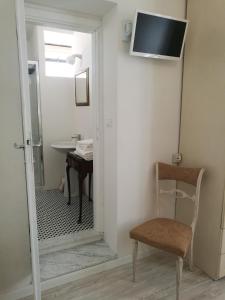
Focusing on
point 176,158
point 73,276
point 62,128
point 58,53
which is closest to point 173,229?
point 176,158

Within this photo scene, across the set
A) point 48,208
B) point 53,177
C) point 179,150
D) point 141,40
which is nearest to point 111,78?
point 141,40

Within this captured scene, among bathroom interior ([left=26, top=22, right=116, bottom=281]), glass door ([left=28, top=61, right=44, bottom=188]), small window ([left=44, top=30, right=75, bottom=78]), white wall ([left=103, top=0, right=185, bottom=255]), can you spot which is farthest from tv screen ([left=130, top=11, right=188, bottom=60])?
glass door ([left=28, top=61, right=44, bottom=188])

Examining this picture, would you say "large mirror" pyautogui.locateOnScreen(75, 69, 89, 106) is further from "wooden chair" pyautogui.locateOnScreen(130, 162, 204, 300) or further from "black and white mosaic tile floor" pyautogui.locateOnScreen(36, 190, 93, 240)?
"wooden chair" pyautogui.locateOnScreen(130, 162, 204, 300)

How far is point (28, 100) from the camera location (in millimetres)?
1386

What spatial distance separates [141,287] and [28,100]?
A: 158 centimetres

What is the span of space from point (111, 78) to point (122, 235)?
1.35 meters

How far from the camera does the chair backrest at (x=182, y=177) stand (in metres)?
1.82

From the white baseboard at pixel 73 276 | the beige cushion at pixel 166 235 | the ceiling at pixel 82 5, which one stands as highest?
the ceiling at pixel 82 5

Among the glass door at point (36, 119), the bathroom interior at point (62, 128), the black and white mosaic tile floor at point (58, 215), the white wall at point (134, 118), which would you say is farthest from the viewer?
the glass door at point (36, 119)

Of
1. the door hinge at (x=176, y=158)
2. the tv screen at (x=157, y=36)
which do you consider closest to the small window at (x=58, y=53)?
the tv screen at (x=157, y=36)

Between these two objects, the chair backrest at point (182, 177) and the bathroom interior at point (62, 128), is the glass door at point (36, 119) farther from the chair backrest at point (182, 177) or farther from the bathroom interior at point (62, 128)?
the chair backrest at point (182, 177)

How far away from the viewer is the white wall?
1.81 meters

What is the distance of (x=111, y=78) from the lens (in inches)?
74.7

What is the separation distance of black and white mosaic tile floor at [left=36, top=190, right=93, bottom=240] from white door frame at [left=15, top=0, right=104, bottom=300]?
1.00 ft
